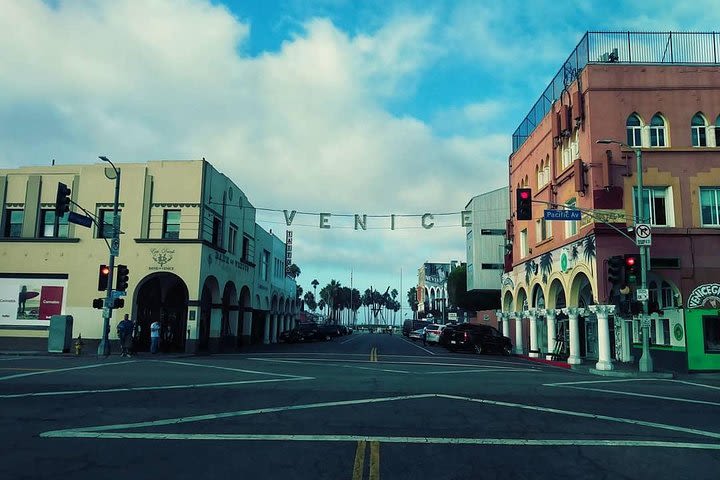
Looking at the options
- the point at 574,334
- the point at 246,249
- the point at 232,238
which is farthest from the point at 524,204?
the point at 246,249

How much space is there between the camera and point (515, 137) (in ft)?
135

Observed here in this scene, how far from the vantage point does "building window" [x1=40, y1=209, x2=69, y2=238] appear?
109 feet

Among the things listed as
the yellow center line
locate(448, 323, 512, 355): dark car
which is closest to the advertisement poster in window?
locate(448, 323, 512, 355): dark car

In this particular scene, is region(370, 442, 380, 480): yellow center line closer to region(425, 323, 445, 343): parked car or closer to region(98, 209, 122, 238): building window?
region(98, 209, 122, 238): building window

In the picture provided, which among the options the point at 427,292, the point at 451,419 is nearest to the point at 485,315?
A: the point at 451,419

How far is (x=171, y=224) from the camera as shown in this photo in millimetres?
32719

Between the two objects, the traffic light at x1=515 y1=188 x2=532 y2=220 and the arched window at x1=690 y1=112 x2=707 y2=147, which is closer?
the traffic light at x1=515 y1=188 x2=532 y2=220

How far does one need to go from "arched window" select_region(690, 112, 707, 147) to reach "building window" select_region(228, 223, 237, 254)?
26.2 meters

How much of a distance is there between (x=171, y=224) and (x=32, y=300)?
8766 millimetres

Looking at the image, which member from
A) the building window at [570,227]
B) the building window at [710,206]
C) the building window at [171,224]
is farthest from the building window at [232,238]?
the building window at [710,206]

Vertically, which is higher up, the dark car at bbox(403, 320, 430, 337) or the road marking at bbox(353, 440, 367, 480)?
the dark car at bbox(403, 320, 430, 337)

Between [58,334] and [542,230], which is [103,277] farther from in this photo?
[542,230]

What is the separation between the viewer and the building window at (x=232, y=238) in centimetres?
3791

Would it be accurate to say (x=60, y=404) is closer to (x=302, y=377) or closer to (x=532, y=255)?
(x=302, y=377)
